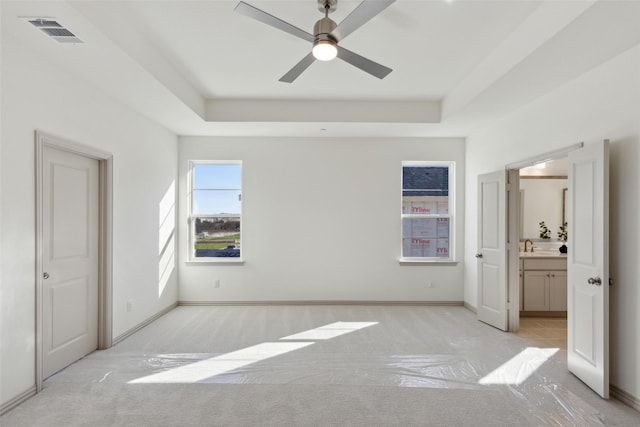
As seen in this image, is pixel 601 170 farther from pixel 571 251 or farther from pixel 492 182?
pixel 492 182

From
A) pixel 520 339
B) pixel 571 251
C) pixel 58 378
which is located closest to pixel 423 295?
pixel 520 339

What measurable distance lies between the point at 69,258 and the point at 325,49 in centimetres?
300

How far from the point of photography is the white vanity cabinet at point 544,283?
4789 mm

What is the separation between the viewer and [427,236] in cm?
567

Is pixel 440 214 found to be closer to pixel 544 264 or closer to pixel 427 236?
pixel 427 236

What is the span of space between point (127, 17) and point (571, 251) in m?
4.23

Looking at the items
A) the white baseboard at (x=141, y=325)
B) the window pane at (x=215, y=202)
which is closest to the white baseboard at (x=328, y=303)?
the white baseboard at (x=141, y=325)

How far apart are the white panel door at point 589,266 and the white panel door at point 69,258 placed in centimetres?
450

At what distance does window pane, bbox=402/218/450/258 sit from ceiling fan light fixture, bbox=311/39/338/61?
3.74m

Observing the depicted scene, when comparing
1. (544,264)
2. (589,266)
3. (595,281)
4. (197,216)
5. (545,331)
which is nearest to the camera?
(595,281)

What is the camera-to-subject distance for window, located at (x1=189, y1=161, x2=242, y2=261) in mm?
5570

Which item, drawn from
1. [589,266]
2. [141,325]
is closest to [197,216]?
[141,325]

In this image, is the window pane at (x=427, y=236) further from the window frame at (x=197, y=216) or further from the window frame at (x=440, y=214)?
the window frame at (x=197, y=216)

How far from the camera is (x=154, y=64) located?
3195 millimetres
